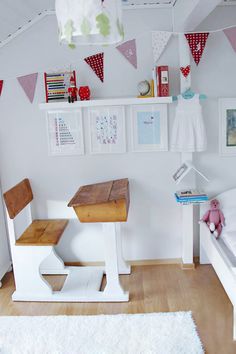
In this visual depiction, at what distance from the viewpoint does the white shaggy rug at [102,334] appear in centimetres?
238

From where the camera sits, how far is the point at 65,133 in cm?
330

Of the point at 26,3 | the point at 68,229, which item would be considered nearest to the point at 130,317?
the point at 68,229

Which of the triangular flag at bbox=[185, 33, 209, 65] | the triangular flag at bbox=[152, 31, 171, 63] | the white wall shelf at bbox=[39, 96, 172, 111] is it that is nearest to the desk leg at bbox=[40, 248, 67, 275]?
the white wall shelf at bbox=[39, 96, 172, 111]

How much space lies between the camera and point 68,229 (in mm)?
3506

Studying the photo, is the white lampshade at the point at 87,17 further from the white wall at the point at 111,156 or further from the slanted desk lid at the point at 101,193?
the white wall at the point at 111,156

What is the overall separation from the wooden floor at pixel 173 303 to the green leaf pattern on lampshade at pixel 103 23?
1.97m

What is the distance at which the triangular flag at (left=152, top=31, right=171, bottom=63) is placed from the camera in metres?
3.06

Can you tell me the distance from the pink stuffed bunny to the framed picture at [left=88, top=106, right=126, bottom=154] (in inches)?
36.2

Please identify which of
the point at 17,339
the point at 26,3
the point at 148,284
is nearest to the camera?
the point at 17,339

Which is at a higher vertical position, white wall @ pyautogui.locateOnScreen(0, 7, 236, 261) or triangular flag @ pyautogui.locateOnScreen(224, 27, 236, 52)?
triangular flag @ pyautogui.locateOnScreen(224, 27, 236, 52)

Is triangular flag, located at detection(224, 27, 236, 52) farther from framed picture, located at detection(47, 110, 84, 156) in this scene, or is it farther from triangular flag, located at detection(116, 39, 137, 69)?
framed picture, located at detection(47, 110, 84, 156)

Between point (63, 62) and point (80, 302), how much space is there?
199 centimetres

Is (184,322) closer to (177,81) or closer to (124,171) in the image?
(124,171)

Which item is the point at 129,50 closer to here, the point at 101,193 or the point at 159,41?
the point at 159,41
